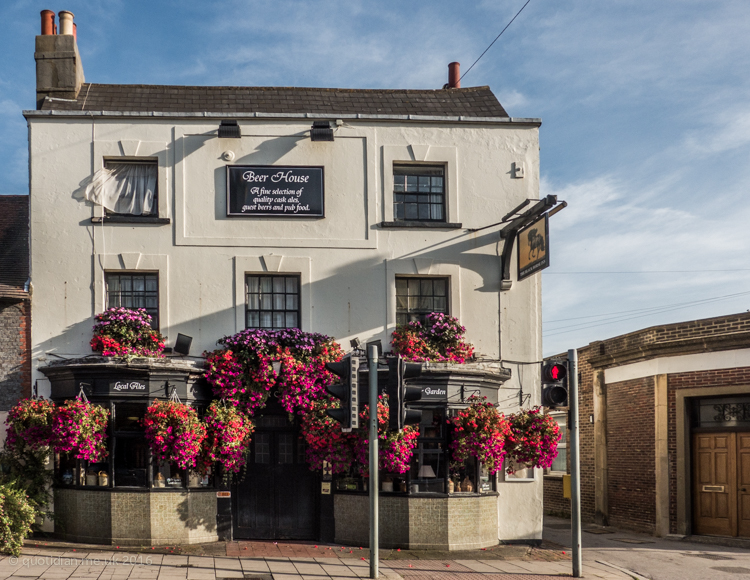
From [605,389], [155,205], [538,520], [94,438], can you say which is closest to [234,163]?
[155,205]

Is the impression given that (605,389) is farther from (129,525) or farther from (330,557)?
(129,525)

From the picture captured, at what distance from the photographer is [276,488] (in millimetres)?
15148

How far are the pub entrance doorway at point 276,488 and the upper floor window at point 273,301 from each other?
63.3 inches

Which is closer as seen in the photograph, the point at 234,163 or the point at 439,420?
the point at 439,420

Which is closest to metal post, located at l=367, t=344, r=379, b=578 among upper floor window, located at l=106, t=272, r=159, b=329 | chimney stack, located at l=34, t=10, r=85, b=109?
upper floor window, located at l=106, t=272, r=159, b=329

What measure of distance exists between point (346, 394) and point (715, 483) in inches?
395

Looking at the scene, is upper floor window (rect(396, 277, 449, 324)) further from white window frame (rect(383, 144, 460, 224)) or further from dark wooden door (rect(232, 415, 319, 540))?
dark wooden door (rect(232, 415, 319, 540))

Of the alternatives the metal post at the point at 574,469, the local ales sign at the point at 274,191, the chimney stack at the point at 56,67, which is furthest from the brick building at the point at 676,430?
the chimney stack at the point at 56,67

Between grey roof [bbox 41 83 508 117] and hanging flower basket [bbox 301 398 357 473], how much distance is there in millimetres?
6436

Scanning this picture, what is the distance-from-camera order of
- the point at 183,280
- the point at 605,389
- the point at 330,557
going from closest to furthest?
the point at 330,557
the point at 183,280
the point at 605,389

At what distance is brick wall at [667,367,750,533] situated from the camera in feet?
53.6

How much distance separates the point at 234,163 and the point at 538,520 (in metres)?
9.66

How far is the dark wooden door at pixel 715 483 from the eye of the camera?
52.6ft

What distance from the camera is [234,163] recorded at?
15680 mm
